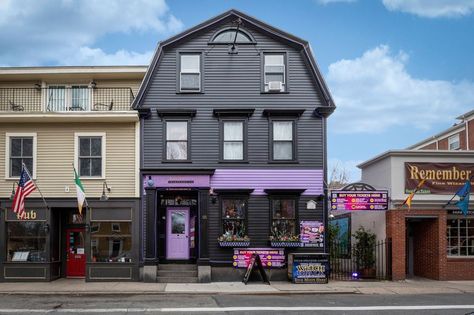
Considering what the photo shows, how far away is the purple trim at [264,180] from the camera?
21.1 metres

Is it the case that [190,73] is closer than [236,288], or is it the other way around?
[236,288]

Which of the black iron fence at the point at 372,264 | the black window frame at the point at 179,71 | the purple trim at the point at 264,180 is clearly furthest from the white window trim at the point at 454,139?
the black window frame at the point at 179,71

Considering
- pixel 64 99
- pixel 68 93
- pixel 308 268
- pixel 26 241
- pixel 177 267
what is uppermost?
pixel 68 93

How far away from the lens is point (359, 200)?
2105cm

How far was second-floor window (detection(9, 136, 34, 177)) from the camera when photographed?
2150 centimetres

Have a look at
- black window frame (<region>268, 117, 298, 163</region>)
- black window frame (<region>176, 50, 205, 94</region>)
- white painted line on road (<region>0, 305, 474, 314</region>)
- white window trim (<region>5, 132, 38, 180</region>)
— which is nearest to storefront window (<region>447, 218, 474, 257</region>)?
black window frame (<region>268, 117, 298, 163</region>)

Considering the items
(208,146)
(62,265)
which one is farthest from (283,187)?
(62,265)

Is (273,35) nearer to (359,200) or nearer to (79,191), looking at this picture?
(359,200)

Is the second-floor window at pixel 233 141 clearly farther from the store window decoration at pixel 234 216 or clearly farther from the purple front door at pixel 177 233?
the purple front door at pixel 177 233

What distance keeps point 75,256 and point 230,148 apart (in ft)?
24.6

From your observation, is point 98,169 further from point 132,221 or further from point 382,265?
point 382,265

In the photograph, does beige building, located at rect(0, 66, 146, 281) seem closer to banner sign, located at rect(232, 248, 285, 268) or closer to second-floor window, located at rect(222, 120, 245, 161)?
second-floor window, located at rect(222, 120, 245, 161)

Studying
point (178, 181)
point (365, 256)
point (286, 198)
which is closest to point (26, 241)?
point (178, 181)

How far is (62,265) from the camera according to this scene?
874 inches
